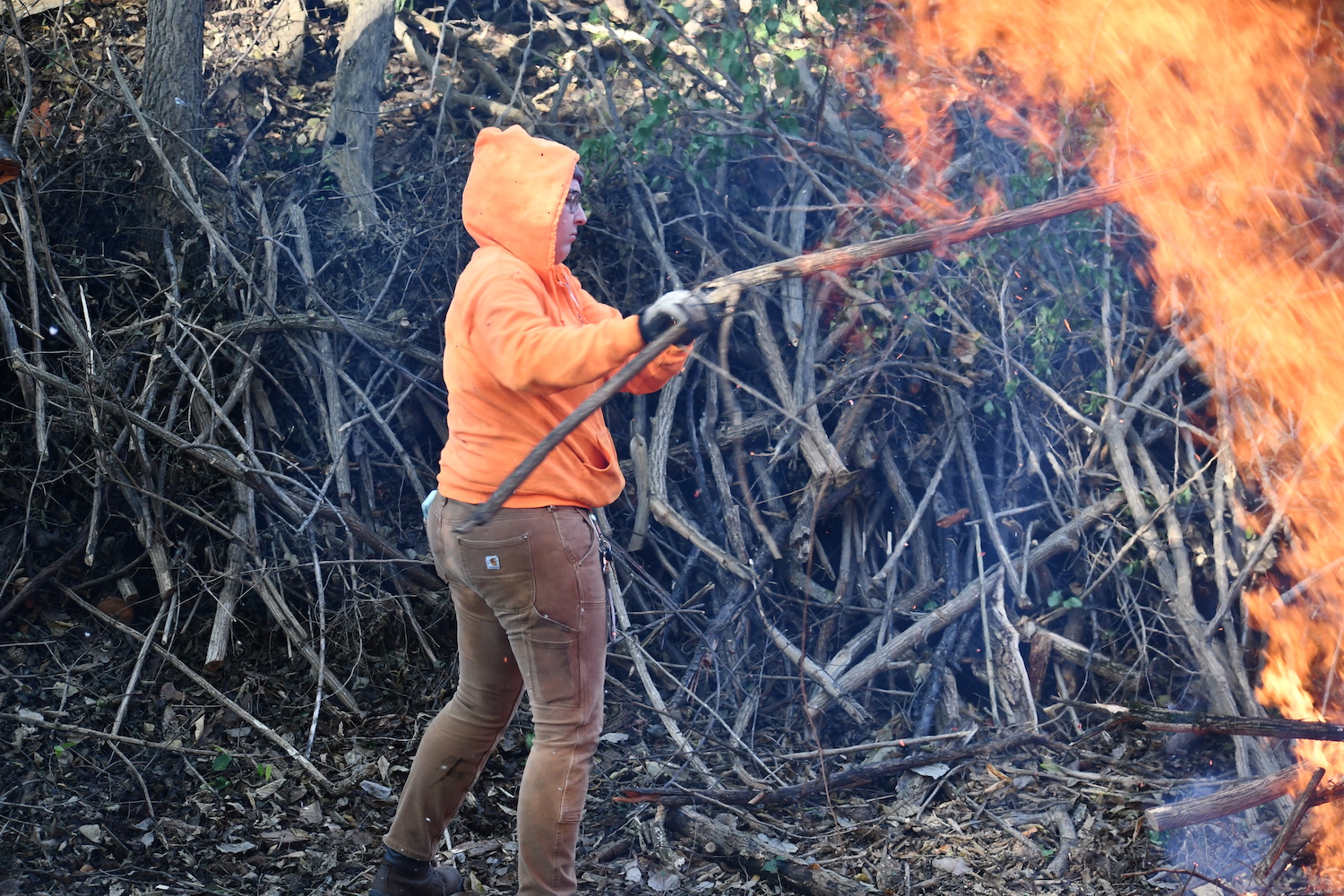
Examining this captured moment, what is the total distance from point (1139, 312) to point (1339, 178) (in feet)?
3.54

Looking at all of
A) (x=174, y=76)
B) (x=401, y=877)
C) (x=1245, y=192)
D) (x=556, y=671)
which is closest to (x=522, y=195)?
(x=556, y=671)

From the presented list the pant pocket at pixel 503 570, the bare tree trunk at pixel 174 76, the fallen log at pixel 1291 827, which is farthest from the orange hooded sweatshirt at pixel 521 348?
the bare tree trunk at pixel 174 76

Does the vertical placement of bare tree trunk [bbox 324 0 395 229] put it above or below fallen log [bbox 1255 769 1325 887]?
above

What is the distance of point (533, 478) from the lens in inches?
111

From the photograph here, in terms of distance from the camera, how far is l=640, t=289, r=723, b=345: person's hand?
8.54ft

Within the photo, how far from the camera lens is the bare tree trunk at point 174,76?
5.50 meters

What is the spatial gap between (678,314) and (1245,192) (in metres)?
2.94

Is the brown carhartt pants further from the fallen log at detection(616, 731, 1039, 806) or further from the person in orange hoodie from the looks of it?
the fallen log at detection(616, 731, 1039, 806)

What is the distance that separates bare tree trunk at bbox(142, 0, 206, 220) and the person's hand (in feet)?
12.9

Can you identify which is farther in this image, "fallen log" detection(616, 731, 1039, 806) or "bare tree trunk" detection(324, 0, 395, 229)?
"bare tree trunk" detection(324, 0, 395, 229)

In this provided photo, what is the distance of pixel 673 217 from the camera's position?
18.4 ft

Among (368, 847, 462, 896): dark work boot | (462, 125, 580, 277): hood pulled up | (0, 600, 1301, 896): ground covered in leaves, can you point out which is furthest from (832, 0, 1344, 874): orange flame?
(368, 847, 462, 896): dark work boot

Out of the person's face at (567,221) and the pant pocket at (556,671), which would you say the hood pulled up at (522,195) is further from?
the pant pocket at (556,671)

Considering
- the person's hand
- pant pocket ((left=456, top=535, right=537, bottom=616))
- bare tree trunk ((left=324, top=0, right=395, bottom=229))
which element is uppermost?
bare tree trunk ((left=324, top=0, right=395, bottom=229))
